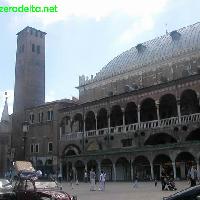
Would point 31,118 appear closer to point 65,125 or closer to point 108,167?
point 65,125

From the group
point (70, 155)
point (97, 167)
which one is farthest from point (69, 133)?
point (97, 167)

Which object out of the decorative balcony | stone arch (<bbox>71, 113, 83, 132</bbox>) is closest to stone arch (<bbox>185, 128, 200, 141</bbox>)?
the decorative balcony

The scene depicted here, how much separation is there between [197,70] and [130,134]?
10.2 meters

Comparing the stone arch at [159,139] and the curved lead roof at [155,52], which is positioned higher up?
the curved lead roof at [155,52]

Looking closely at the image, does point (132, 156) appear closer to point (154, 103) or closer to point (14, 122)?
point (154, 103)

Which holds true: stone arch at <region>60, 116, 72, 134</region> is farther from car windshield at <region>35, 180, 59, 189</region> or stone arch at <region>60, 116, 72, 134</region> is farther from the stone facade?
car windshield at <region>35, 180, 59, 189</region>

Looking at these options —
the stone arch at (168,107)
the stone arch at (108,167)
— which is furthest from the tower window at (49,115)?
the stone arch at (168,107)

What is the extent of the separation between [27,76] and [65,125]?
13.4 m

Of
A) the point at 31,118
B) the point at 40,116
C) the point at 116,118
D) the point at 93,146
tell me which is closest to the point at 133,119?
the point at 116,118

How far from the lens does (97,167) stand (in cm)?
3981

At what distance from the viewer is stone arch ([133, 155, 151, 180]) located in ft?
116

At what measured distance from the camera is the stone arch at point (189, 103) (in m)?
36.5

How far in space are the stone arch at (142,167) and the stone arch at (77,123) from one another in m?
12.6

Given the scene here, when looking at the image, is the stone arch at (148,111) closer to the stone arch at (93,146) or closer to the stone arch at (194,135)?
the stone arch at (93,146)
